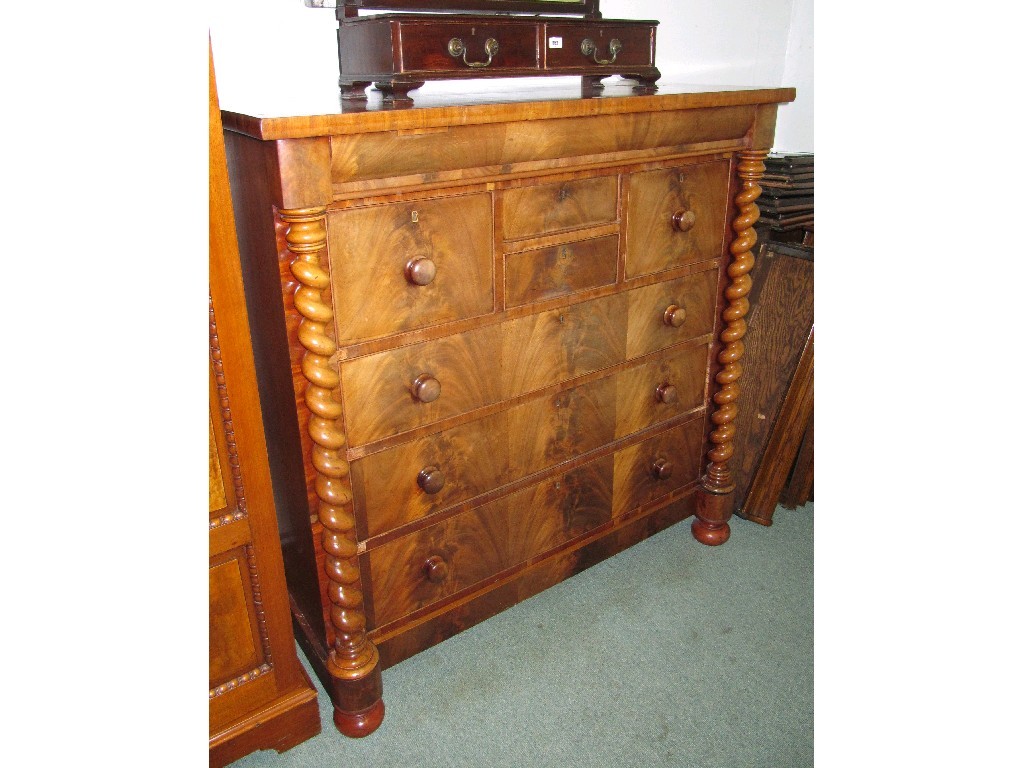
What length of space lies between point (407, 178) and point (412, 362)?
359 millimetres

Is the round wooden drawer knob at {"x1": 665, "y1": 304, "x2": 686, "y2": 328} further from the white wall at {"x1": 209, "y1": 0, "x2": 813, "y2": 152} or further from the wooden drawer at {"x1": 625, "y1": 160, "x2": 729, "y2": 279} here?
the white wall at {"x1": 209, "y1": 0, "x2": 813, "y2": 152}

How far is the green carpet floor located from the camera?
5.24ft

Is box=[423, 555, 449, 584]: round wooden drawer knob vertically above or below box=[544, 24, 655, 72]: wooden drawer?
below

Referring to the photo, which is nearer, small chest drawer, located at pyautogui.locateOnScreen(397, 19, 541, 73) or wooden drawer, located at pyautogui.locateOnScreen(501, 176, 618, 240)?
small chest drawer, located at pyautogui.locateOnScreen(397, 19, 541, 73)

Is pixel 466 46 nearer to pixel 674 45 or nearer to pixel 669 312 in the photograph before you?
pixel 669 312

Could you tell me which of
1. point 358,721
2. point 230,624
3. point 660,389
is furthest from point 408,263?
point 358,721

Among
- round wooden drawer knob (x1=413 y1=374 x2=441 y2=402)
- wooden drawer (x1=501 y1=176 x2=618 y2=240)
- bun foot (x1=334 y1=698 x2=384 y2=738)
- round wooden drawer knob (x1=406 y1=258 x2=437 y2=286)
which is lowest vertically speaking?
bun foot (x1=334 y1=698 x2=384 y2=738)

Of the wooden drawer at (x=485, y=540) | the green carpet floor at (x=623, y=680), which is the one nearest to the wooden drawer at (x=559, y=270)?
the wooden drawer at (x=485, y=540)

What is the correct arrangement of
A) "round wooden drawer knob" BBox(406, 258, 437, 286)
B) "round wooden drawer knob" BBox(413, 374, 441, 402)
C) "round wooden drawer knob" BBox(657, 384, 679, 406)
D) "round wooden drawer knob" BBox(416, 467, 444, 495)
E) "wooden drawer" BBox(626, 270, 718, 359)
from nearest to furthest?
"round wooden drawer knob" BBox(406, 258, 437, 286) → "round wooden drawer knob" BBox(413, 374, 441, 402) → "round wooden drawer knob" BBox(416, 467, 444, 495) → "wooden drawer" BBox(626, 270, 718, 359) → "round wooden drawer knob" BBox(657, 384, 679, 406)

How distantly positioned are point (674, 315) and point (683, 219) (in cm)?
25

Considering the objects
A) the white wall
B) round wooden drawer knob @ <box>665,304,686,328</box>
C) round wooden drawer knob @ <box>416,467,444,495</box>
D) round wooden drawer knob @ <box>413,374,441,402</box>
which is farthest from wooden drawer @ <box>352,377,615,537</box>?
the white wall

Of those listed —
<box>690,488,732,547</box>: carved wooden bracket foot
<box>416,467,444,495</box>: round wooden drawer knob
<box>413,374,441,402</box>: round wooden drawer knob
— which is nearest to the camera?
<box>413,374,441,402</box>: round wooden drawer knob

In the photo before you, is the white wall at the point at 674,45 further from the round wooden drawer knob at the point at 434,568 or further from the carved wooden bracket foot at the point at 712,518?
the carved wooden bracket foot at the point at 712,518
